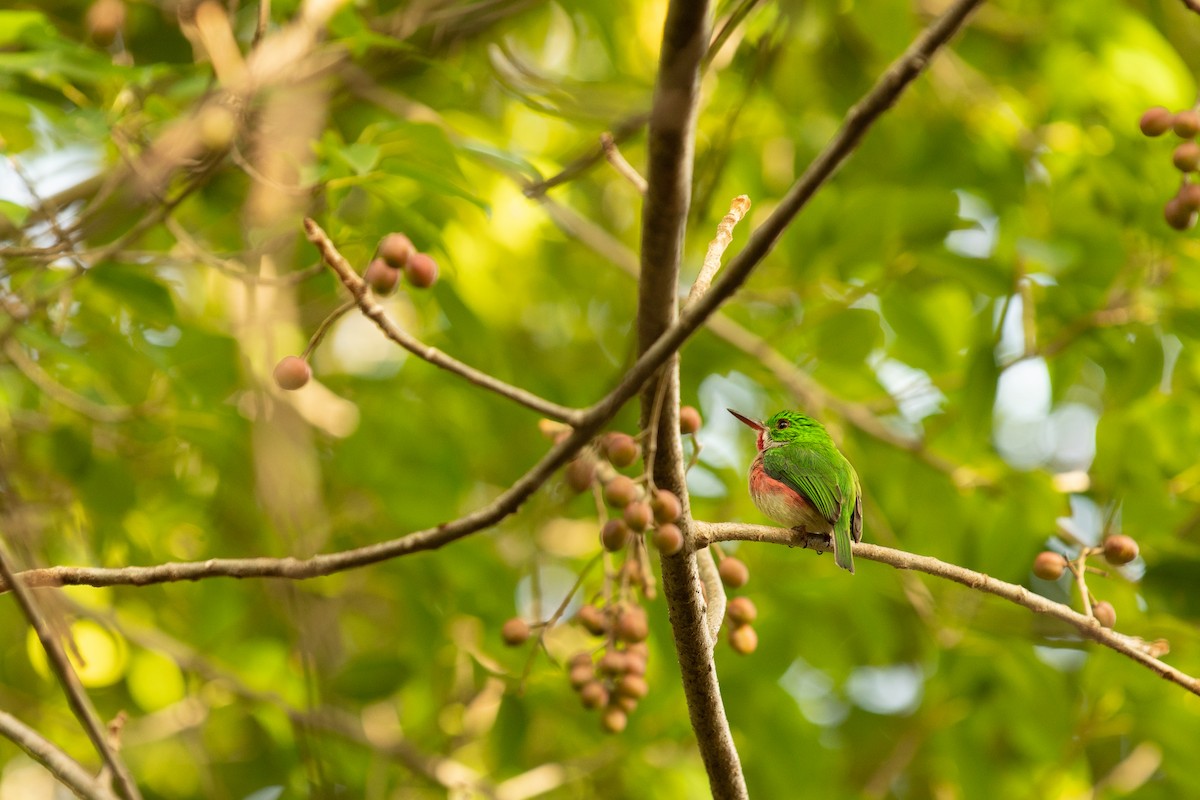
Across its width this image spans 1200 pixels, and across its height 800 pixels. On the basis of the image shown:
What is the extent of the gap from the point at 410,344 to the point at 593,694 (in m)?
1.20

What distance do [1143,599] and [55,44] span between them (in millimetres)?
3373

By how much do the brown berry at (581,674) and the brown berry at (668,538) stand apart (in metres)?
0.87

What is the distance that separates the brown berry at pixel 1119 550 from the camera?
7.77 feet

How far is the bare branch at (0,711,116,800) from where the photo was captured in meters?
1.67

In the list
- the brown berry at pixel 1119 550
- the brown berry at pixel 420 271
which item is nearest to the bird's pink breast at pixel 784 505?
the brown berry at pixel 1119 550

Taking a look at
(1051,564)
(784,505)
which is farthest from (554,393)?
(1051,564)

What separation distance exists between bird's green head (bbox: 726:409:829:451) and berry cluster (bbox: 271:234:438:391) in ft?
5.21

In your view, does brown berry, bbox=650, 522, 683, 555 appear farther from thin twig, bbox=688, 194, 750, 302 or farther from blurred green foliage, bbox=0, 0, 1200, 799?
blurred green foliage, bbox=0, 0, 1200, 799

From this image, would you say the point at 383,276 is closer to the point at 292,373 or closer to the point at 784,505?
the point at 292,373

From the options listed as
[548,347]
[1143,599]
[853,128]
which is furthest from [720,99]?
[853,128]

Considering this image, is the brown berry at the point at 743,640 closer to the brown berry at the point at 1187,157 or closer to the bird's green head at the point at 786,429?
the bird's green head at the point at 786,429

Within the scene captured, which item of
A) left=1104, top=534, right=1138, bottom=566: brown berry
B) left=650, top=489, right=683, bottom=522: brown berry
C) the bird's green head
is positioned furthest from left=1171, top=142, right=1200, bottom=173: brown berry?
left=650, top=489, right=683, bottom=522: brown berry

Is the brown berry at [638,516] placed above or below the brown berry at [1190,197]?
above

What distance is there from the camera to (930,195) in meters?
3.44
